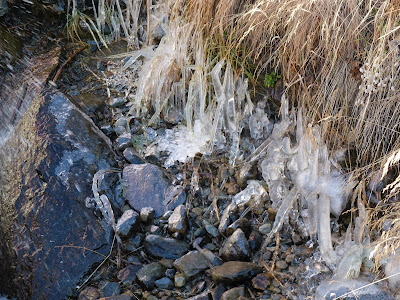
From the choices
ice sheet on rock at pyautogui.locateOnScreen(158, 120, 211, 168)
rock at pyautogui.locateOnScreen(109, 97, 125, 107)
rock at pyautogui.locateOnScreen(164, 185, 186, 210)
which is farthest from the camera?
rock at pyautogui.locateOnScreen(109, 97, 125, 107)

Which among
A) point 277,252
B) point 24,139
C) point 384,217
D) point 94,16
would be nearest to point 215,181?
point 277,252

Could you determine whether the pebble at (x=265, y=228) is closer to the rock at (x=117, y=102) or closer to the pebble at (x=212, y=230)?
the pebble at (x=212, y=230)

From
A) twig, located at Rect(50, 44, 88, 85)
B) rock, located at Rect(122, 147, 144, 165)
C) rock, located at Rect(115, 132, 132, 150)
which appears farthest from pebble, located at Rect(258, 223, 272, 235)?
twig, located at Rect(50, 44, 88, 85)

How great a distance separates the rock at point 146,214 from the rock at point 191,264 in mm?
381

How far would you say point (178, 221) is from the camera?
108 inches

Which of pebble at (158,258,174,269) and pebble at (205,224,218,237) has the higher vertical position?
pebble at (205,224,218,237)

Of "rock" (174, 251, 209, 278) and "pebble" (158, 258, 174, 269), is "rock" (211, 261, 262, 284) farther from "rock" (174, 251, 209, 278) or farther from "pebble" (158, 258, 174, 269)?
"pebble" (158, 258, 174, 269)

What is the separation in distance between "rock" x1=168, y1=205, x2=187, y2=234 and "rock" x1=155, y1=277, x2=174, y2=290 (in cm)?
32

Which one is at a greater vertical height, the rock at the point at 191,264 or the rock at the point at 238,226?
the rock at the point at 238,226

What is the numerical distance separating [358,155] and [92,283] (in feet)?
5.55

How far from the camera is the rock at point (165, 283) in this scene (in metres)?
2.53

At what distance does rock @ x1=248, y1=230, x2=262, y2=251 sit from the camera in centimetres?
260

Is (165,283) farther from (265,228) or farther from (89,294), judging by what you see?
(265,228)

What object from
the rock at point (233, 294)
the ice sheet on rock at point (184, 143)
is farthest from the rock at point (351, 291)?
the ice sheet on rock at point (184, 143)
